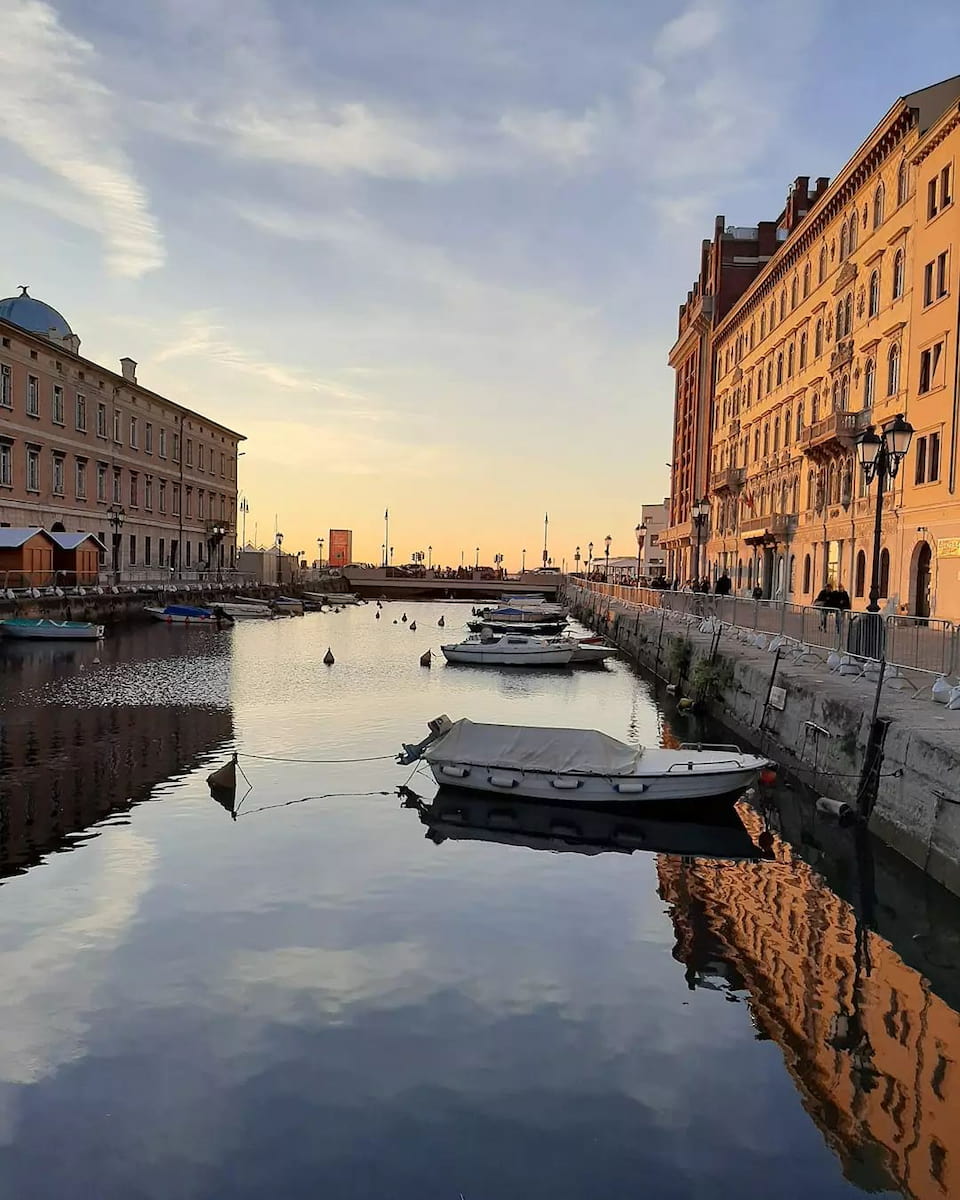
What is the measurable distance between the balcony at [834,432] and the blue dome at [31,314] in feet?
175

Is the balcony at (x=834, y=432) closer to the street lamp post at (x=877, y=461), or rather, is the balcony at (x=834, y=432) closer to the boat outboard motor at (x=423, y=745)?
the street lamp post at (x=877, y=461)

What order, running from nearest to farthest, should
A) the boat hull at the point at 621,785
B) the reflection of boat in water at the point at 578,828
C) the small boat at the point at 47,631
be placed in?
the reflection of boat in water at the point at 578,828, the boat hull at the point at 621,785, the small boat at the point at 47,631

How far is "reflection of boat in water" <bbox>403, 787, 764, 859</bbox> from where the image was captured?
51.8ft

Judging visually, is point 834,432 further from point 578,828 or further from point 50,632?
point 50,632

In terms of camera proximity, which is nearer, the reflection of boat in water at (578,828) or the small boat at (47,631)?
the reflection of boat in water at (578,828)

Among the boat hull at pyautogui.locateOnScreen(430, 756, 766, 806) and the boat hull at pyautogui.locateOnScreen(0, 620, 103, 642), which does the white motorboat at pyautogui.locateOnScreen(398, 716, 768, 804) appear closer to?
the boat hull at pyautogui.locateOnScreen(430, 756, 766, 806)

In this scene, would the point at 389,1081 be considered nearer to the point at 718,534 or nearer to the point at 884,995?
the point at 884,995

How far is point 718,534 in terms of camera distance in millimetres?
70875

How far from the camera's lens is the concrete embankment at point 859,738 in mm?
13430

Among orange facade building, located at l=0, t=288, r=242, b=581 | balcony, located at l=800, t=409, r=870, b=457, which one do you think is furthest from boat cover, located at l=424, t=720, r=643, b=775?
orange facade building, located at l=0, t=288, r=242, b=581

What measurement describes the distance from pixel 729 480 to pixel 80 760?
52.6m

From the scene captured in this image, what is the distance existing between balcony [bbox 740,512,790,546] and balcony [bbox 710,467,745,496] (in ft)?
12.6

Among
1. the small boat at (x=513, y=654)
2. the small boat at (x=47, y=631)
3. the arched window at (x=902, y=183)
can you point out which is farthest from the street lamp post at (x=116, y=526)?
the arched window at (x=902, y=183)

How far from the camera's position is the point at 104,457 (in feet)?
233
